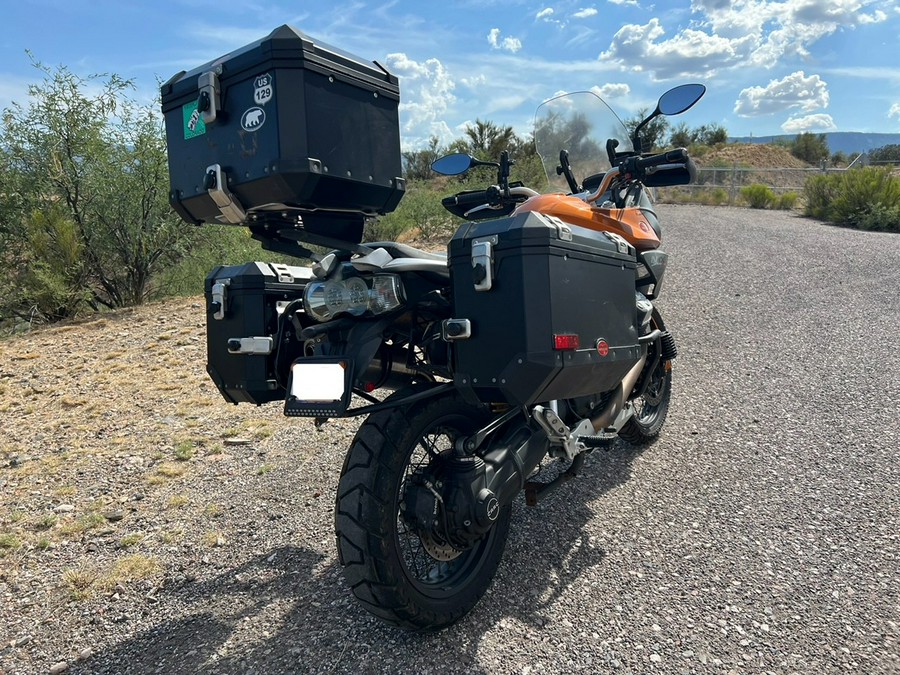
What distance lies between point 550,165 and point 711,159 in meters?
36.4

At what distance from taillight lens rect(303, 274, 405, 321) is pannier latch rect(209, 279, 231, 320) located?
1.45 ft

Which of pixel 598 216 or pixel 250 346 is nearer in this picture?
pixel 250 346

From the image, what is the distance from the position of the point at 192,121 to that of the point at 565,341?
1.58 meters

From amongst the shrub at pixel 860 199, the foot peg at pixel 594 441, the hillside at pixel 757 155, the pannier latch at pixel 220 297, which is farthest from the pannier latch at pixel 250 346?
the hillside at pixel 757 155

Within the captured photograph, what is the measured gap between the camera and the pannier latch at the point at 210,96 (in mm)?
2113

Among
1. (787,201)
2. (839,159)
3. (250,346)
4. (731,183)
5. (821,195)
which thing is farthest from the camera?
(839,159)

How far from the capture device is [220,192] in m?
2.09

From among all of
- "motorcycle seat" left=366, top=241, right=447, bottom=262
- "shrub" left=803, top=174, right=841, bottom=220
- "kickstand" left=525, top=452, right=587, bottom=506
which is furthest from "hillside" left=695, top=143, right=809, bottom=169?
"motorcycle seat" left=366, top=241, right=447, bottom=262

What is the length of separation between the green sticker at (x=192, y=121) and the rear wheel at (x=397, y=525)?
122 centimetres

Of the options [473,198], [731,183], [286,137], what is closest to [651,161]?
[473,198]

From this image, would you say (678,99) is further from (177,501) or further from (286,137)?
(177,501)

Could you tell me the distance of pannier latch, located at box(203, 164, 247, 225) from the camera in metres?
2.10

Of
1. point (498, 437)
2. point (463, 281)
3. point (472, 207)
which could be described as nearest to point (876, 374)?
point (472, 207)

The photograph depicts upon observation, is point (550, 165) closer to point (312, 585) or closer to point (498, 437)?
point (498, 437)
